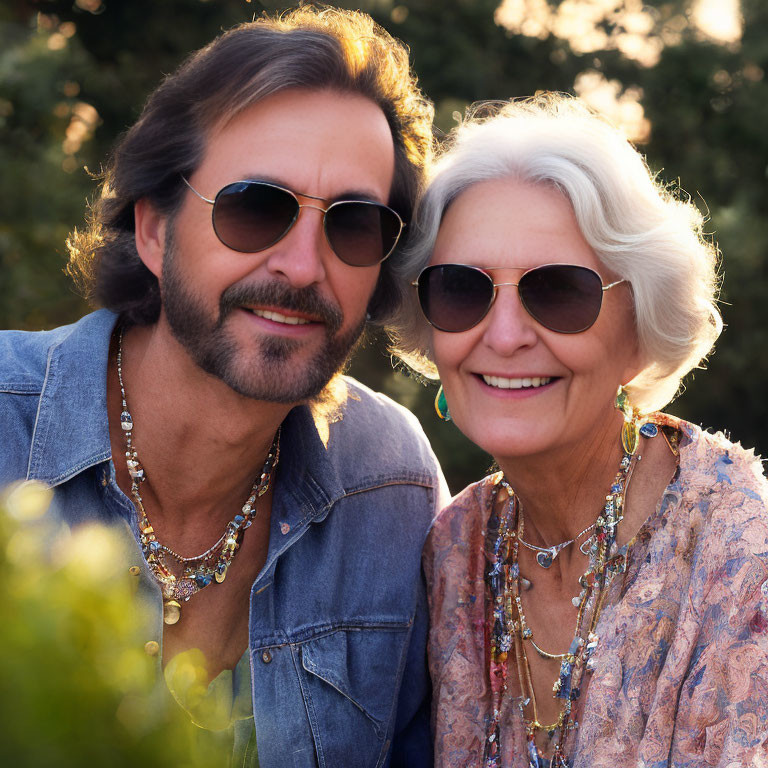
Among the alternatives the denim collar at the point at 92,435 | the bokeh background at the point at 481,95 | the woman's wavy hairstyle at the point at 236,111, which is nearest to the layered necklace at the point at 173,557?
the denim collar at the point at 92,435

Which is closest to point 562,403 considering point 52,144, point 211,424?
point 211,424

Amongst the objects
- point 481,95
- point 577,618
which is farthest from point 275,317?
point 481,95

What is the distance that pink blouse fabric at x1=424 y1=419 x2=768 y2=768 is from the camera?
6.22ft

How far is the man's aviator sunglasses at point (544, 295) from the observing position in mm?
2193

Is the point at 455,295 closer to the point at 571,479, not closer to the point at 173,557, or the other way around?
the point at 571,479

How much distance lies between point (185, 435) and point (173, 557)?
13.1 inches

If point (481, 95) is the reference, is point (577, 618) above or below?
below

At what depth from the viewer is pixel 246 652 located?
8.10 feet

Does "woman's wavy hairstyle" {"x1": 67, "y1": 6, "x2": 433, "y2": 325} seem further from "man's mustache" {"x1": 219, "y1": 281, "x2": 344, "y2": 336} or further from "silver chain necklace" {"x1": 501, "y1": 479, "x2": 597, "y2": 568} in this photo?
"silver chain necklace" {"x1": 501, "y1": 479, "x2": 597, "y2": 568}

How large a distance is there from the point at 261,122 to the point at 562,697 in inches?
66.5

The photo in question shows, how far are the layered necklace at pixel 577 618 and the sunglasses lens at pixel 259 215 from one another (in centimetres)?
103

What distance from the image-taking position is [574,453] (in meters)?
2.34

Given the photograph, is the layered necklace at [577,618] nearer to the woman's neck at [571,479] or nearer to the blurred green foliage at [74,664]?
the woman's neck at [571,479]

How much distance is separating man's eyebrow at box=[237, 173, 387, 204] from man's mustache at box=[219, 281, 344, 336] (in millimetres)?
248
